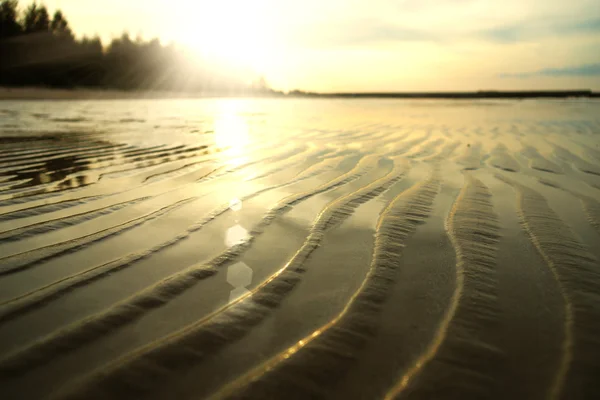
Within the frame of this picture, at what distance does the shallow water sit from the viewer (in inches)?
54.2

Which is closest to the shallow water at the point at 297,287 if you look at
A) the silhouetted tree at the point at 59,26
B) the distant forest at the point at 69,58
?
the distant forest at the point at 69,58

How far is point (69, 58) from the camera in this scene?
147ft

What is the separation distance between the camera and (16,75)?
124ft

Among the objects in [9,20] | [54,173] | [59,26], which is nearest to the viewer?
[54,173]

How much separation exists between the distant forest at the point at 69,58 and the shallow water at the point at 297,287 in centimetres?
4281

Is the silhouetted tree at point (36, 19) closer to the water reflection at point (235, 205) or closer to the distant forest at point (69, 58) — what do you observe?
the distant forest at point (69, 58)

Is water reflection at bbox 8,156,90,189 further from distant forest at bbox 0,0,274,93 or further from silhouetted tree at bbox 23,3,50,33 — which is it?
silhouetted tree at bbox 23,3,50,33

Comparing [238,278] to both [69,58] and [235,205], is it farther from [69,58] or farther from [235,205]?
[69,58]

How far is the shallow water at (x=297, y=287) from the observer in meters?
1.38

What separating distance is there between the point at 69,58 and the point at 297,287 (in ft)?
170

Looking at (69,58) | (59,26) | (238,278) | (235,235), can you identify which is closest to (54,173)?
(235,235)

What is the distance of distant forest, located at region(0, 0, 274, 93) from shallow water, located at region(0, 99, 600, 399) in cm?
4281

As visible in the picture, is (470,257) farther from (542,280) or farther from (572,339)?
(572,339)

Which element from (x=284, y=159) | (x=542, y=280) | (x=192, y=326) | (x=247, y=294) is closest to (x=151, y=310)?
(x=192, y=326)
